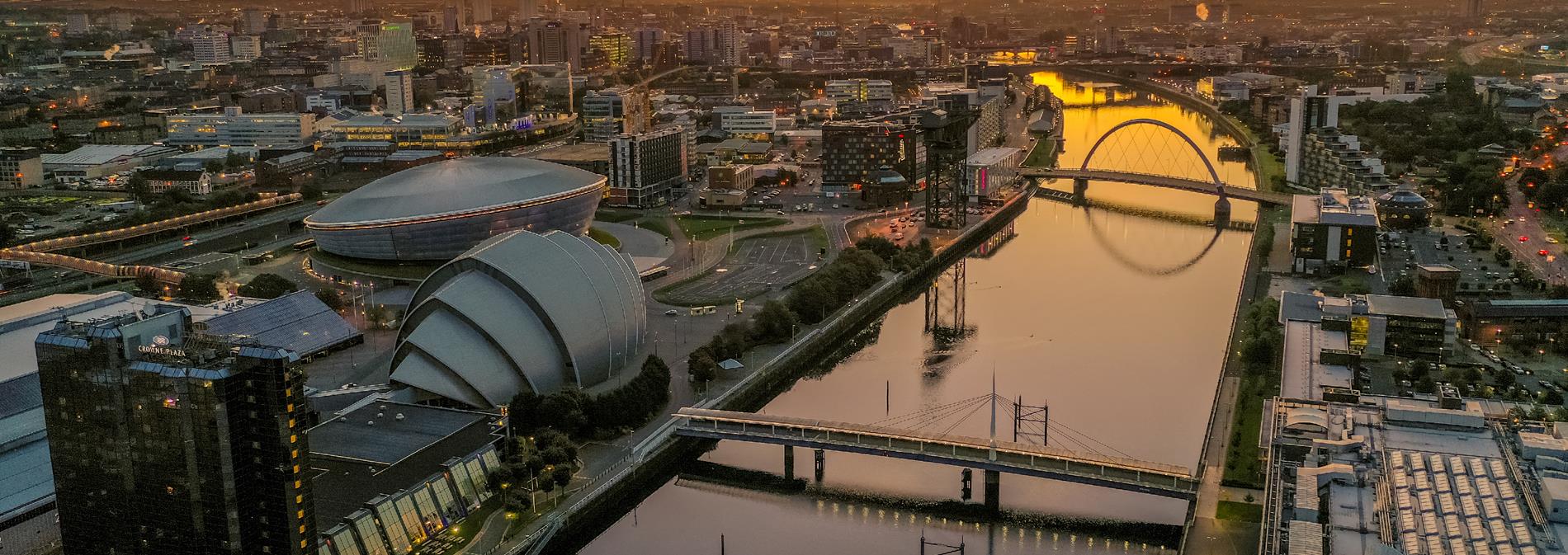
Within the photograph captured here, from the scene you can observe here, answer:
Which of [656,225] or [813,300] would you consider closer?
[813,300]

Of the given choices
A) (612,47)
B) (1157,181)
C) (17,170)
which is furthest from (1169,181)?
(612,47)

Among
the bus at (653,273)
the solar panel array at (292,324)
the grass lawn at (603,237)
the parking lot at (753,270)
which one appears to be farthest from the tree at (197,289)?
the grass lawn at (603,237)

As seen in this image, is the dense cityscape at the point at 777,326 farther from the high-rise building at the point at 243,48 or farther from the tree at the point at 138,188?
the high-rise building at the point at 243,48

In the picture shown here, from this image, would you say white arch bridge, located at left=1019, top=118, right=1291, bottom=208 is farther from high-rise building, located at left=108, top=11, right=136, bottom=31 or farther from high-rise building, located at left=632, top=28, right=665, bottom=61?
high-rise building, located at left=108, top=11, right=136, bottom=31

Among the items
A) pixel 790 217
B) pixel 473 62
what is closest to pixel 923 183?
pixel 790 217

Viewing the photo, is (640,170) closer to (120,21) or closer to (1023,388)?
(1023,388)

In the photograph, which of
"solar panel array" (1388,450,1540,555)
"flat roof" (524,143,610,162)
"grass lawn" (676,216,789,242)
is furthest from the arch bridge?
"solar panel array" (1388,450,1540,555)

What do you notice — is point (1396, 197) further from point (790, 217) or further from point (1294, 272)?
point (790, 217)
